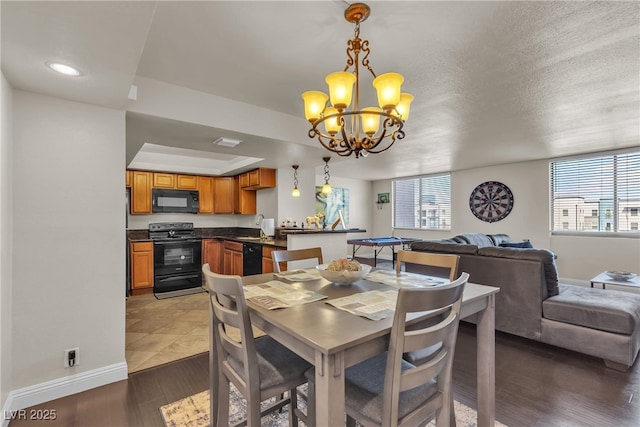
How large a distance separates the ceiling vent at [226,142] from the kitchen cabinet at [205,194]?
105 inches

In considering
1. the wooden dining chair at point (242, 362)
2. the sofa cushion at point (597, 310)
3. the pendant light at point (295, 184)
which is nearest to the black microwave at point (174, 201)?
the pendant light at point (295, 184)

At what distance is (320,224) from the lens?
195 inches

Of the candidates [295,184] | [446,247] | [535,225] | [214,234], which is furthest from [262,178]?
[535,225]

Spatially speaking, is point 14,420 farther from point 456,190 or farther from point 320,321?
point 456,190

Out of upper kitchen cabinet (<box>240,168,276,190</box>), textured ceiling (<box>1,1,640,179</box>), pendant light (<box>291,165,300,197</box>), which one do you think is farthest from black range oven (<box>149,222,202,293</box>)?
textured ceiling (<box>1,1,640,179</box>)

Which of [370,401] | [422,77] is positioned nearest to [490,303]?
[370,401]

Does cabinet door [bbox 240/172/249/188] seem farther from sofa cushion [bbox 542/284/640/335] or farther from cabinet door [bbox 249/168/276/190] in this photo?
sofa cushion [bbox 542/284/640/335]

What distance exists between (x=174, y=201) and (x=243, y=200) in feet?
4.04

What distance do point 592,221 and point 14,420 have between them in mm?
7680

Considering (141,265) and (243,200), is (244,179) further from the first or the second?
(141,265)

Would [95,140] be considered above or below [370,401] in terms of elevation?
above

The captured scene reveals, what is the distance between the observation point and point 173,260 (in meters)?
4.88

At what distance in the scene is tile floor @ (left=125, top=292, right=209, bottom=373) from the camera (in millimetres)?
2613

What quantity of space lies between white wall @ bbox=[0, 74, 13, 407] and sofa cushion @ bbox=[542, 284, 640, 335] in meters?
4.15
